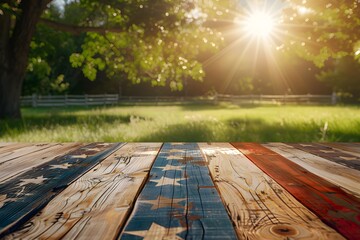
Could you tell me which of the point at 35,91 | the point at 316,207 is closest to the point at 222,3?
the point at 316,207

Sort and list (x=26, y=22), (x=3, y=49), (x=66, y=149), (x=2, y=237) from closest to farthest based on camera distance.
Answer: (x=2, y=237) < (x=66, y=149) < (x=26, y=22) < (x=3, y=49)

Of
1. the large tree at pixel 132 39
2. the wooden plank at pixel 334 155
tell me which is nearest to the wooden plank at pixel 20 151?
the wooden plank at pixel 334 155

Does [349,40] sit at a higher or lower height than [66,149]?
higher

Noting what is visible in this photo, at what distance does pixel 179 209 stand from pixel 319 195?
0.80m

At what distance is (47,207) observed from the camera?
1.68 meters

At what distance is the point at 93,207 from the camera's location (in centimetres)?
168

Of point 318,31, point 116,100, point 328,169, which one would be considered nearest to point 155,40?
point 318,31

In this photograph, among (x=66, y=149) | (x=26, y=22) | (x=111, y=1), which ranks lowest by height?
(x=66, y=149)

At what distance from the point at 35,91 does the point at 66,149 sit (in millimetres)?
38131

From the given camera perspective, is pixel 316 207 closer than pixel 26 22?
Yes

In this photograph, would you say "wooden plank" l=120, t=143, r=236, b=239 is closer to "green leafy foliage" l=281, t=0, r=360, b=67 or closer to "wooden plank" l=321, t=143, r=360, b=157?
"wooden plank" l=321, t=143, r=360, b=157

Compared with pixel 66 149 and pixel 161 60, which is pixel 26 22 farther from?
pixel 66 149

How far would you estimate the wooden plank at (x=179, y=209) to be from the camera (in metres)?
1.35

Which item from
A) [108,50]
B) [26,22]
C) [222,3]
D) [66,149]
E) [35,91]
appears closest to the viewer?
[66,149]
